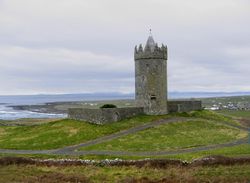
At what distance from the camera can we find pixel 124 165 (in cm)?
3547

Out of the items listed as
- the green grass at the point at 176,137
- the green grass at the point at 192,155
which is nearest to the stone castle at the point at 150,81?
the green grass at the point at 176,137

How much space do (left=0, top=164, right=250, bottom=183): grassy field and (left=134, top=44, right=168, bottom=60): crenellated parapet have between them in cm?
2920

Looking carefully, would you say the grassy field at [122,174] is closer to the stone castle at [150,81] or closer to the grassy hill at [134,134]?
the grassy hill at [134,134]

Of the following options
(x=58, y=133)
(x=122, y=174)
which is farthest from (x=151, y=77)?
(x=122, y=174)

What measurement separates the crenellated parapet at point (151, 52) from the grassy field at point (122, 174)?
1150 inches

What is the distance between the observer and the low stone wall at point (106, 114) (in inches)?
2224

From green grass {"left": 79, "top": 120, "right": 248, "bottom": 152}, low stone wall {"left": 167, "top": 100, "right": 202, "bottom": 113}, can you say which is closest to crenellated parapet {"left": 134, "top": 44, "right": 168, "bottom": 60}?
low stone wall {"left": 167, "top": 100, "right": 202, "bottom": 113}

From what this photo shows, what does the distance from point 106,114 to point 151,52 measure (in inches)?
481

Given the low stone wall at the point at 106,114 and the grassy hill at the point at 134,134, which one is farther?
the low stone wall at the point at 106,114

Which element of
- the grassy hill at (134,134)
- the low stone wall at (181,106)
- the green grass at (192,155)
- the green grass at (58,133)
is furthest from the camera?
the low stone wall at (181,106)

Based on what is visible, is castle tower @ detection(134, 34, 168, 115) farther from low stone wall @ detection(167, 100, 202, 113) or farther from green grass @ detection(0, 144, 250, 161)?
green grass @ detection(0, 144, 250, 161)

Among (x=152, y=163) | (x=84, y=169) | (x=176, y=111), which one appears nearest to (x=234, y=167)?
(x=152, y=163)

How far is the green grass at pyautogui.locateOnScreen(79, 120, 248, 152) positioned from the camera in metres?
45.5

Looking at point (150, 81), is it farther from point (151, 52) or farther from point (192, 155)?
point (192, 155)
